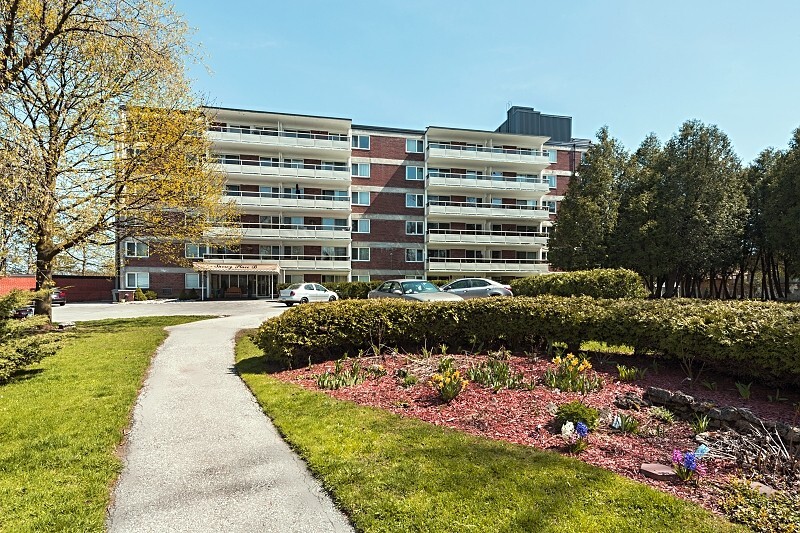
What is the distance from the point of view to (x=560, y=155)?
158ft

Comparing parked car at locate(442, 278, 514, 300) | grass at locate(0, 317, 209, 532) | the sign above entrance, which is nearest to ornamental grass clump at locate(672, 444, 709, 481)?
grass at locate(0, 317, 209, 532)

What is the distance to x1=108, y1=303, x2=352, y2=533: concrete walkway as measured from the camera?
344 centimetres

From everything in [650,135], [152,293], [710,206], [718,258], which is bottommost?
[152,293]

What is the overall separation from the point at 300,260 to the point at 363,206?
7797mm

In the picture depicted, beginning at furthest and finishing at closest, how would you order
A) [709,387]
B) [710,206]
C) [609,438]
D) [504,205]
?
[504,205], [710,206], [709,387], [609,438]

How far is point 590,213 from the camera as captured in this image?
1339 inches

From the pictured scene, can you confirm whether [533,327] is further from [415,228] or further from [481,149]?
[481,149]

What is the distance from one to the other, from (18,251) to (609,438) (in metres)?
14.7

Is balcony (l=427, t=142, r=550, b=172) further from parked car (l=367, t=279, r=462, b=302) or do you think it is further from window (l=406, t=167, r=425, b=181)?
parked car (l=367, t=279, r=462, b=302)

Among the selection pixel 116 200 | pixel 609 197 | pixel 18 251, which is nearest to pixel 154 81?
pixel 116 200

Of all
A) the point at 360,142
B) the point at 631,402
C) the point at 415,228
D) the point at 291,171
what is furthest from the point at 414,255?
the point at 631,402

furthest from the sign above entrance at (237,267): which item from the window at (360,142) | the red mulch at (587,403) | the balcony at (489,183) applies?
the red mulch at (587,403)

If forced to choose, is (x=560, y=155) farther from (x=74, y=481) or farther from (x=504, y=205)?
(x=74, y=481)

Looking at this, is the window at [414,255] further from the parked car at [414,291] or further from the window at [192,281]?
the parked car at [414,291]
